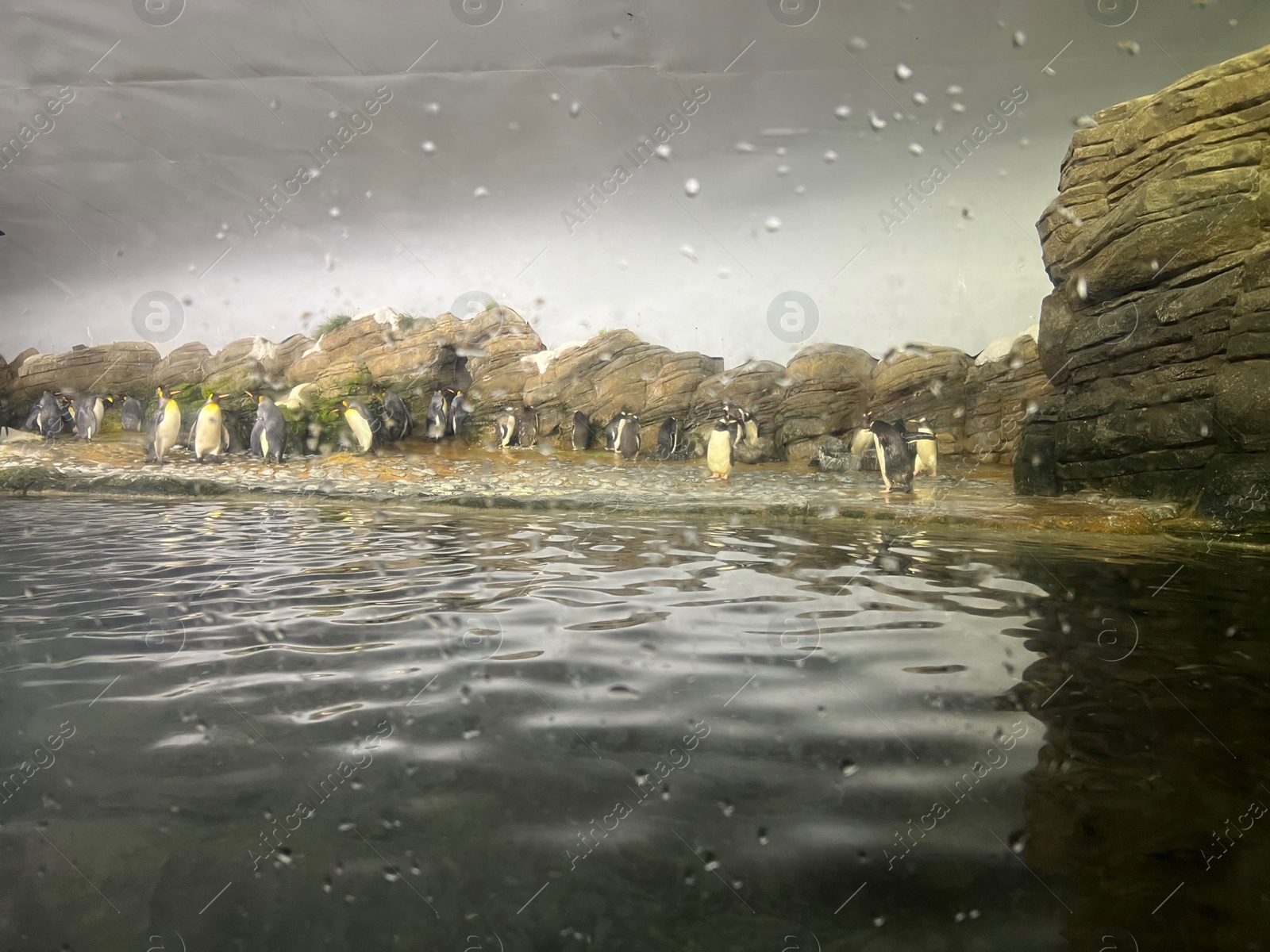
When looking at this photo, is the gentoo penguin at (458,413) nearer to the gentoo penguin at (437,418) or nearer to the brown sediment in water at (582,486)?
the gentoo penguin at (437,418)

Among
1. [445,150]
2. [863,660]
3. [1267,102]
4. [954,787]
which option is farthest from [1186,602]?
[445,150]

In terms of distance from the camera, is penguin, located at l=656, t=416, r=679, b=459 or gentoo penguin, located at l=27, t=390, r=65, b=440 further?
penguin, located at l=656, t=416, r=679, b=459

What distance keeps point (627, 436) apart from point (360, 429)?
3337 millimetres

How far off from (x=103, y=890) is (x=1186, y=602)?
8.65 ft

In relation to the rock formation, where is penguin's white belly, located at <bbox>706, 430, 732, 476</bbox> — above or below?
below

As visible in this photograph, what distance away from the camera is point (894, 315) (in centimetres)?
775

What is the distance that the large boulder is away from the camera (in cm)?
819

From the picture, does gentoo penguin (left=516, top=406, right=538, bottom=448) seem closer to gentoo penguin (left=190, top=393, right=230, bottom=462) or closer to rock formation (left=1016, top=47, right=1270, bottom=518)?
gentoo penguin (left=190, top=393, right=230, bottom=462)

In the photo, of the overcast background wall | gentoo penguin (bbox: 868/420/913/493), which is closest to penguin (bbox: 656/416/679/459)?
the overcast background wall

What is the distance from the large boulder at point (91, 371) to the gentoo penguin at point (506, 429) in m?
4.69

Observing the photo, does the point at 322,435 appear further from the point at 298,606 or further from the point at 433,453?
the point at 298,606

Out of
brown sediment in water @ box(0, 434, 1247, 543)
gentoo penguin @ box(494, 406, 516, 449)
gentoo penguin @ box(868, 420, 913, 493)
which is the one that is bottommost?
brown sediment in water @ box(0, 434, 1247, 543)

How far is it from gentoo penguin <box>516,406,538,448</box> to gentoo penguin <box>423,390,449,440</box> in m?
1.00

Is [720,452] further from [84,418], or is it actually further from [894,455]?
[84,418]
